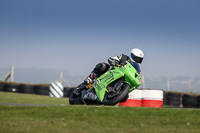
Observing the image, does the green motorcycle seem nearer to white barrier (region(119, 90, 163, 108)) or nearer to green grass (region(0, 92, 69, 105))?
white barrier (region(119, 90, 163, 108))

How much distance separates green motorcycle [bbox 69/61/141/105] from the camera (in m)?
8.66

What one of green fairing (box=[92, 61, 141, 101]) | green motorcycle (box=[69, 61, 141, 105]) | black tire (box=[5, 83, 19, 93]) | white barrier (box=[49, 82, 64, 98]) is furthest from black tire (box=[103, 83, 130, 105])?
black tire (box=[5, 83, 19, 93])

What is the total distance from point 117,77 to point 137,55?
109 cm

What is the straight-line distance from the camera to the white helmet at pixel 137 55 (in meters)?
9.41

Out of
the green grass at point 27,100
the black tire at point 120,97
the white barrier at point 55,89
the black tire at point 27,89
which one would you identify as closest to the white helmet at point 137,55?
the black tire at point 120,97

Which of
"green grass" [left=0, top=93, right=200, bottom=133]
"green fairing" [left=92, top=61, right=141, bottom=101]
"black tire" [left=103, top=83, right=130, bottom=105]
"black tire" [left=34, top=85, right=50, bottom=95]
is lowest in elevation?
"black tire" [left=34, top=85, right=50, bottom=95]

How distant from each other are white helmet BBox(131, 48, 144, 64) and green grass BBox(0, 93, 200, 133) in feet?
10.1

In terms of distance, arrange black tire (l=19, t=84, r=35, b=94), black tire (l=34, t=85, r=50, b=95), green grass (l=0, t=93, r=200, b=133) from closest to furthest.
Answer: green grass (l=0, t=93, r=200, b=133) → black tire (l=34, t=85, r=50, b=95) → black tire (l=19, t=84, r=35, b=94)

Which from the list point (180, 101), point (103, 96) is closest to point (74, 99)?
point (103, 96)

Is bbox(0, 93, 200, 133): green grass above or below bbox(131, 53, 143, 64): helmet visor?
below

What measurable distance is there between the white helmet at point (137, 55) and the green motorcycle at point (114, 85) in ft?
0.93

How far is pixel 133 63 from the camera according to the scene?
30.1ft

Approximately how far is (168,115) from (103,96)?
9.75ft

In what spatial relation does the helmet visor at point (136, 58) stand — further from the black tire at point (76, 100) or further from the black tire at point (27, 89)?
the black tire at point (27, 89)
